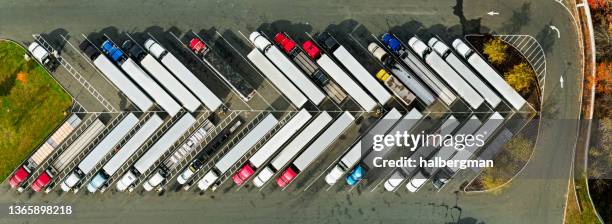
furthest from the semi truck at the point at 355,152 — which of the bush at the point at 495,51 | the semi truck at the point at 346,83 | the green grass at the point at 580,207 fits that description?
the green grass at the point at 580,207

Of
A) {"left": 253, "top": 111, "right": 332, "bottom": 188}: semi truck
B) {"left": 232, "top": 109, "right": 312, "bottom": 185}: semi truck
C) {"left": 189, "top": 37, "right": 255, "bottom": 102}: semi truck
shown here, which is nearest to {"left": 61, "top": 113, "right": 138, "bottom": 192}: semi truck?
{"left": 189, "top": 37, "right": 255, "bottom": 102}: semi truck

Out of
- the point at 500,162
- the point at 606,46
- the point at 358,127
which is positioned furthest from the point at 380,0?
the point at 606,46

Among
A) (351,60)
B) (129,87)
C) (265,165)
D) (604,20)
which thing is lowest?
(265,165)

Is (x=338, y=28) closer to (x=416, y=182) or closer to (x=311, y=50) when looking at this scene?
(x=311, y=50)

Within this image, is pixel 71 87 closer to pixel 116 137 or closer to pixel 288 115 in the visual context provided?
pixel 116 137

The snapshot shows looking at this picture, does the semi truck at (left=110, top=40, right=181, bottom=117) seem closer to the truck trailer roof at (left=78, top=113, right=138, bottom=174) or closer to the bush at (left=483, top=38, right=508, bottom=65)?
the truck trailer roof at (left=78, top=113, right=138, bottom=174)

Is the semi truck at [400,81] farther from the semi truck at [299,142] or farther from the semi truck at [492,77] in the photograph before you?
the semi truck at [299,142]
